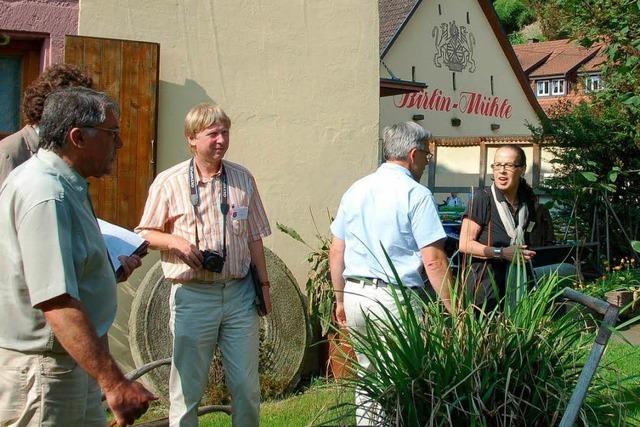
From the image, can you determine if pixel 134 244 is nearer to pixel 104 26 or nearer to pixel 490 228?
pixel 490 228

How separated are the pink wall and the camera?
2414 mm

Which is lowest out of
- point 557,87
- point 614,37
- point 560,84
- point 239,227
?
point 239,227

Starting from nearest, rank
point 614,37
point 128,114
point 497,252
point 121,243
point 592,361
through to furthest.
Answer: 1. point 592,361
2. point 121,243
3. point 497,252
4. point 128,114
5. point 614,37

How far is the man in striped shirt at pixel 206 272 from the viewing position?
462cm

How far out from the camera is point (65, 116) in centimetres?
306

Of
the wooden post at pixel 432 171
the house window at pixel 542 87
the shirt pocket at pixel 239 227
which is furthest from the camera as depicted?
the house window at pixel 542 87

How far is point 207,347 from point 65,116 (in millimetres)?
1923

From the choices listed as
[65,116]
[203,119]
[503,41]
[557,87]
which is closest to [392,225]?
[203,119]

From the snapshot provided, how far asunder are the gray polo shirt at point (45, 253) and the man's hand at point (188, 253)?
1.29 metres

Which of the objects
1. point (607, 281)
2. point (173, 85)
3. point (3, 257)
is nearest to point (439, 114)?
point (607, 281)

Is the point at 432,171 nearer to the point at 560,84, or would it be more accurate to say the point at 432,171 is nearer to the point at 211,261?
the point at 211,261

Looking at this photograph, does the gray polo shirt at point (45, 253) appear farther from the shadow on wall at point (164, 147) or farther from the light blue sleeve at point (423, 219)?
the shadow on wall at point (164, 147)

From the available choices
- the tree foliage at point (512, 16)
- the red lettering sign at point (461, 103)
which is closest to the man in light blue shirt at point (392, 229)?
the red lettering sign at point (461, 103)

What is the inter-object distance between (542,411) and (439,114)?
77.3 ft
